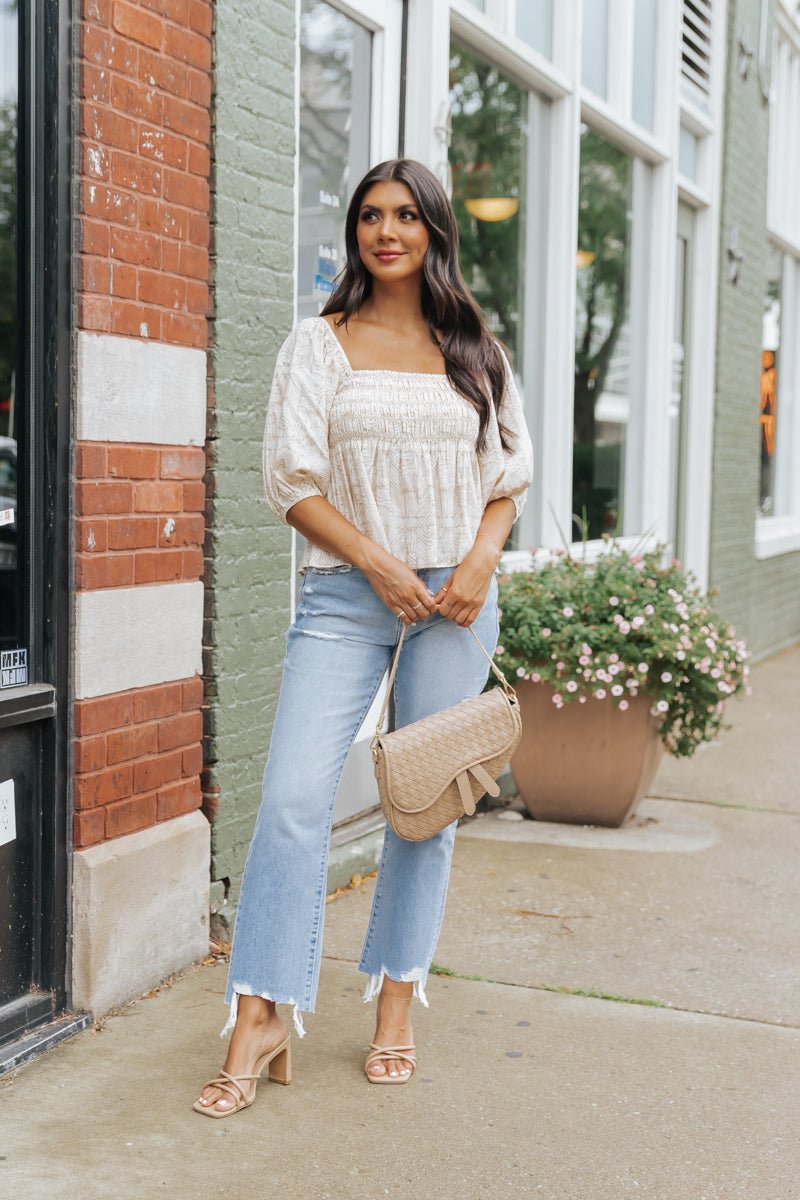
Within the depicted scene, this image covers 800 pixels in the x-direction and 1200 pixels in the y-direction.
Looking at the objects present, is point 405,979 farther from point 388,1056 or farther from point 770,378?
point 770,378

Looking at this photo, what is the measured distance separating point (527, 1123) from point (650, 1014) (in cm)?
78

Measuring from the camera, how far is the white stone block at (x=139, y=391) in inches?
138

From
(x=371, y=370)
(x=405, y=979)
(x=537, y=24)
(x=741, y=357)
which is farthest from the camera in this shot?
(x=741, y=357)

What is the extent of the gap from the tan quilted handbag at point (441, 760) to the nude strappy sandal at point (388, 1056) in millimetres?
545

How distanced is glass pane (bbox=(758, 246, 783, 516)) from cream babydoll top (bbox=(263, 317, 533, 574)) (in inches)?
341

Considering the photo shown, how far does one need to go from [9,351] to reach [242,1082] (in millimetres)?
1692

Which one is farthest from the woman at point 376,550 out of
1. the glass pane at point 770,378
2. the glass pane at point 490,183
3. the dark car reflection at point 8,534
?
the glass pane at point 770,378

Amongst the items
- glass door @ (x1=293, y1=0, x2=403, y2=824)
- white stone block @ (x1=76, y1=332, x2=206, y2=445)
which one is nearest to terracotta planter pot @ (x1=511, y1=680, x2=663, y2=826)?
glass door @ (x1=293, y1=0, x2=403, y2=824)

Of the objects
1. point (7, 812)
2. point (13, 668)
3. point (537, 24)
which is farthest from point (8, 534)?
point (537, 24)

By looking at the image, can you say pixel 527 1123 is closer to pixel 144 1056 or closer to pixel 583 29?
pixel 144 1056

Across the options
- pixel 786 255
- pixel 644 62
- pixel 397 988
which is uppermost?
pixel 644 62

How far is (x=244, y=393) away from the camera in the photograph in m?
4.16

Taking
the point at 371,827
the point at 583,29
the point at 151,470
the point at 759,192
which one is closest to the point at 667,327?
the point at 583,29

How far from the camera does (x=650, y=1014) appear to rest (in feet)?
12.6
